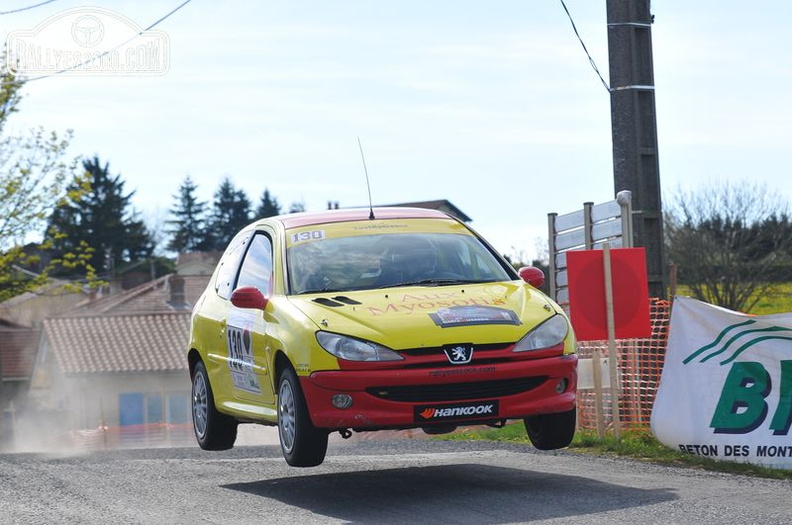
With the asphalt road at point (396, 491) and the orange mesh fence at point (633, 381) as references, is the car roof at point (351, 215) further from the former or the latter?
the orange mesh fence at point (633, 381)

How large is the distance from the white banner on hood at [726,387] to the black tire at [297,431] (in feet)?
12.0

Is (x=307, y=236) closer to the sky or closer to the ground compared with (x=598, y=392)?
closer to the sky

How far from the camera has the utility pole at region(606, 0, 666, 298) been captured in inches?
565

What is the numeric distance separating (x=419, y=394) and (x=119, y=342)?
5551 cm

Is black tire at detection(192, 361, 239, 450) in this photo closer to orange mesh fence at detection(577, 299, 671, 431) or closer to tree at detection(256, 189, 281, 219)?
orange mesh fence at detection(577, 299, 671, 431)

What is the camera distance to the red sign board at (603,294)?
488 inches

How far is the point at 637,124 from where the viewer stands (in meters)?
14.4

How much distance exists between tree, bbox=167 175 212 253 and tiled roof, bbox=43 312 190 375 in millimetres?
63505

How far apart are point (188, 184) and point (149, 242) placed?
A: 2038 cm

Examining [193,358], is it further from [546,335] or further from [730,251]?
[730,251]

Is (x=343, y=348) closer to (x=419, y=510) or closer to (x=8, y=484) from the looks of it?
(x=419, y=510)

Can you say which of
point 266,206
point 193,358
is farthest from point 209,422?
point 266,206

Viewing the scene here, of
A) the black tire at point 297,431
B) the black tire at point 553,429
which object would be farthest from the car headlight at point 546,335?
the black tire at point 297,431

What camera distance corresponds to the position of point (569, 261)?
1241cm
